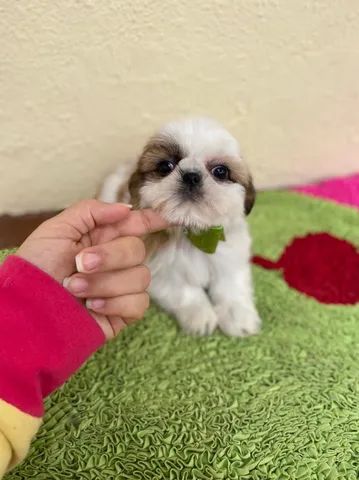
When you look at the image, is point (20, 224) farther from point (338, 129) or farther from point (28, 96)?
point (338, 129)

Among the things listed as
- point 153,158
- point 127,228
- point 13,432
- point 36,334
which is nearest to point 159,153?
point 153,158

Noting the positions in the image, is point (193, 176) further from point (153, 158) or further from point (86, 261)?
point (86, 261)

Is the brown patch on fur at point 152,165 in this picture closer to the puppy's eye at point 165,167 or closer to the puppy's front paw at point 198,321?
the puppy's eye at point 165,167

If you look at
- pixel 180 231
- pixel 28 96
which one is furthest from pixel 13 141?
pixel 180 231

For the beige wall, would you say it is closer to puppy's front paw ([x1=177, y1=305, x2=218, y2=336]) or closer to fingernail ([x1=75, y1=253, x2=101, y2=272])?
puppy's front paw ([x1=177, y1=305, x2=218, y2=336])

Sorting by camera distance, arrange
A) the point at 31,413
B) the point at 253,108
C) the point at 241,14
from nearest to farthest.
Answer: the point at 31,413 → the point at 241,14 → the point at 253,108

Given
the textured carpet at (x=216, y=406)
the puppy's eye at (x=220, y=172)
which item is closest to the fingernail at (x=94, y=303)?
the textured carpet at (x=216, y=406)
